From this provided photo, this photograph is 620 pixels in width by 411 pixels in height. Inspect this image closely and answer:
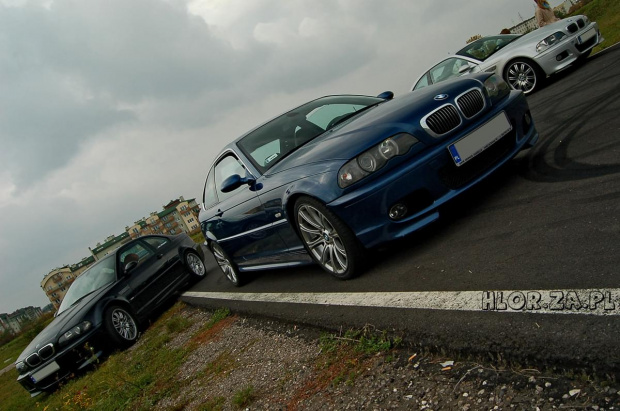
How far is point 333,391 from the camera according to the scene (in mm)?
2162

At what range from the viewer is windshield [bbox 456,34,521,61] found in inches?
354

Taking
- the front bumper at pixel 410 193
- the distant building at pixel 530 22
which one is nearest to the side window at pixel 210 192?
the front bumper at pixel 410 193

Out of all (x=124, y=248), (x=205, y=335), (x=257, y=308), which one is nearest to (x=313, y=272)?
(x=257, y=308)

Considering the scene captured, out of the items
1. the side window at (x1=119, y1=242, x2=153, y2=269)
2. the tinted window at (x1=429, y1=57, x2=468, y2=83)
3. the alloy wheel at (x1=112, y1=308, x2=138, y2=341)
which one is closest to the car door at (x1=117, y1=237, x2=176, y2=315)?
the side window at (x1=119, y1=242, x2=153, y2=269)

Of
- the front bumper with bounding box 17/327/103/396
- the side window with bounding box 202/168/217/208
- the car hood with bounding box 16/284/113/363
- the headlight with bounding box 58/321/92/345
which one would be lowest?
the front bumper with bounding box 17/327/103/396

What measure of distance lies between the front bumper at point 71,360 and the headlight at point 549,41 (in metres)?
8.69

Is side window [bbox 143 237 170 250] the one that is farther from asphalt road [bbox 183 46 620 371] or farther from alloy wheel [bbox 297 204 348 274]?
alloy wheel [bbox 297 204 348 274]

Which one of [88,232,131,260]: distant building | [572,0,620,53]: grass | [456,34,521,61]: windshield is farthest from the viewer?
[88,232,131,260]: distant building

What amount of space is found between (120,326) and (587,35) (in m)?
9.43

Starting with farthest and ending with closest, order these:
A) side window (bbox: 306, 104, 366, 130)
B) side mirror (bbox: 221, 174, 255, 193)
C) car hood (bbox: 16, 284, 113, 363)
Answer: car hood (bbox: 16, 284, 113, 363) < side window (bbox: 306, 104, 366, 130) < side mirror (bbox: 221, 174, 255, 193)

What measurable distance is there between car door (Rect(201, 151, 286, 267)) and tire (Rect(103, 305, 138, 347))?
2.15m

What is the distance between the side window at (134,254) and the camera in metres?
7.83

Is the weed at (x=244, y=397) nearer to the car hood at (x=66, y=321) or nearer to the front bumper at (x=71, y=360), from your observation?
the front bumper at (x=71, y=360)

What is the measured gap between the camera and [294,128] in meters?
4.55
